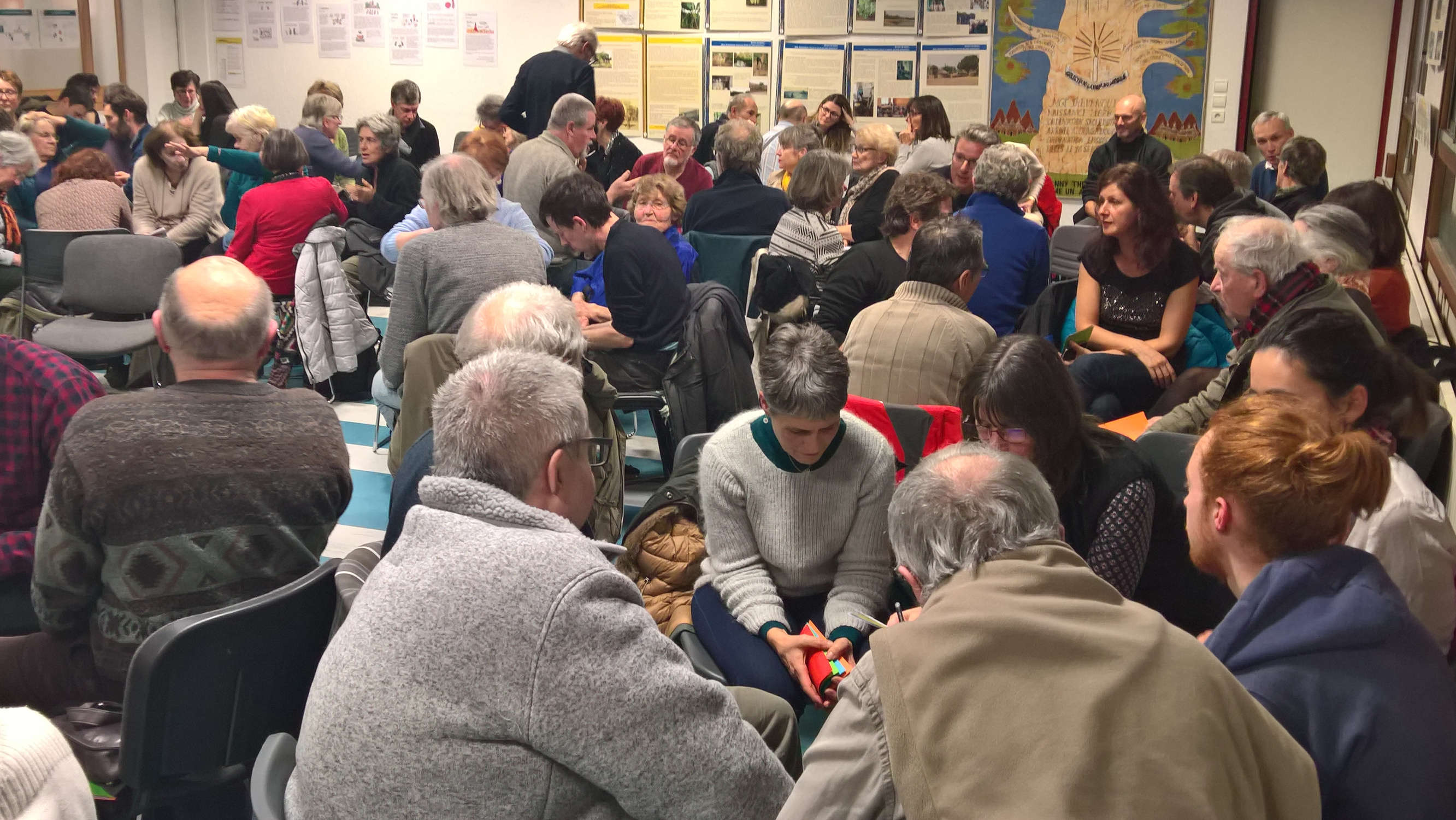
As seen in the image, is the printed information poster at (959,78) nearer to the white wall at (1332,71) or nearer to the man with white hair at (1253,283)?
the white wall at (1332,71)

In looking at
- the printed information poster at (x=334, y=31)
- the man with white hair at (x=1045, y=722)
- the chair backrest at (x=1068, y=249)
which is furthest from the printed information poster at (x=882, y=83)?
the man with white hair at (x=1045, y=722)

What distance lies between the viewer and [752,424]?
2.66m

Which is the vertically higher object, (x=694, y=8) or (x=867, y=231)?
(x=694, y=8)

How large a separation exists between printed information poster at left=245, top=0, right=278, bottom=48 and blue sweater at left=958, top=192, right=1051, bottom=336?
9276mm

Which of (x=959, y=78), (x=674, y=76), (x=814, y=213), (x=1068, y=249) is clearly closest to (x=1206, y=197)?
(x=1068, y=249)

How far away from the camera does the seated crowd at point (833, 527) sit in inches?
54.5

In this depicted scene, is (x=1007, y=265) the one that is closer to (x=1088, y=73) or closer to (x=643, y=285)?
(x=643, y=285)

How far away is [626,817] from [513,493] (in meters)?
0.47

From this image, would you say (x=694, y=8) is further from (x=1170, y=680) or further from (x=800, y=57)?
(x=1170, y=680)

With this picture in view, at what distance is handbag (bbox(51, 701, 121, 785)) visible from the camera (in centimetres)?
211

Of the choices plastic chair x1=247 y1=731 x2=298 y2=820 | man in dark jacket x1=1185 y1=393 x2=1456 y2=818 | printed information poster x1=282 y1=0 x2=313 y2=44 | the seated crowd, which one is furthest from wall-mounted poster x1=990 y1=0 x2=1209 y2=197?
plastic chair x1=247 y1=731 x2=298 y2=820

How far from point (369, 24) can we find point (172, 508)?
10.1 metres

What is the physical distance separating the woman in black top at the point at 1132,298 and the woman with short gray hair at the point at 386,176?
409cm

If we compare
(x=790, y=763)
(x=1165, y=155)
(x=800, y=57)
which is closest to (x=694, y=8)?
(x=800, y=57)
